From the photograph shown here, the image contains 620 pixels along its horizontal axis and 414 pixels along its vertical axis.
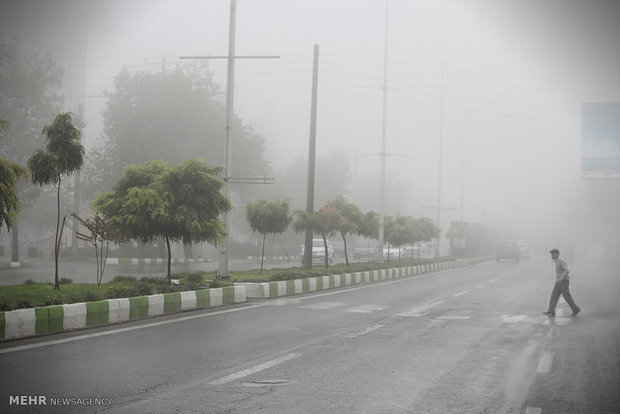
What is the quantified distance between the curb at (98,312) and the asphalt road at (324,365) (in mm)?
419

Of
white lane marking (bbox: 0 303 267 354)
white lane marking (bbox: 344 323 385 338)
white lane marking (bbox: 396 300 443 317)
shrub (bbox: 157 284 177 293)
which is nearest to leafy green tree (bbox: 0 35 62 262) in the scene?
shrub (bbox: 157 284 177 293)

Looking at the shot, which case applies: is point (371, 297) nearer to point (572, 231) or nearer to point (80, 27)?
point (80, 27)

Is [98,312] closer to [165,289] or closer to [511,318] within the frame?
[165,289]

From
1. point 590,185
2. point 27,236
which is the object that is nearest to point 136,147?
point 27,236

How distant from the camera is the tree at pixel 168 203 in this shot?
53.1 feet

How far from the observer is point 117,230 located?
1591 cm

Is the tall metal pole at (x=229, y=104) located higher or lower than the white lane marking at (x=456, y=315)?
higher

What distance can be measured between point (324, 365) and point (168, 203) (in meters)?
9.06

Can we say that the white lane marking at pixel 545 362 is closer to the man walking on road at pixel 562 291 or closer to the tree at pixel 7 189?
the man walking on road at pixel 562 291

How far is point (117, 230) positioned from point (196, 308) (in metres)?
3.03

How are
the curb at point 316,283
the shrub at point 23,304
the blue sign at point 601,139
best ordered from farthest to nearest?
the blue sign at point 601,139
the curb at point 316,283
the shrub at point 23,304

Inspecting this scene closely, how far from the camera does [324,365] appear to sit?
27.1 ft

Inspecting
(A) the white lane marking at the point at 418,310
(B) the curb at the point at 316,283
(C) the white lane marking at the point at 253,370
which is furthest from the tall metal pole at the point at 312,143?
(C) the white lane marking at the point at 253,370

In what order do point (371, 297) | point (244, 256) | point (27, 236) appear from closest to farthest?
point (371, 297) < point (244, 256) < point (27, 236)
